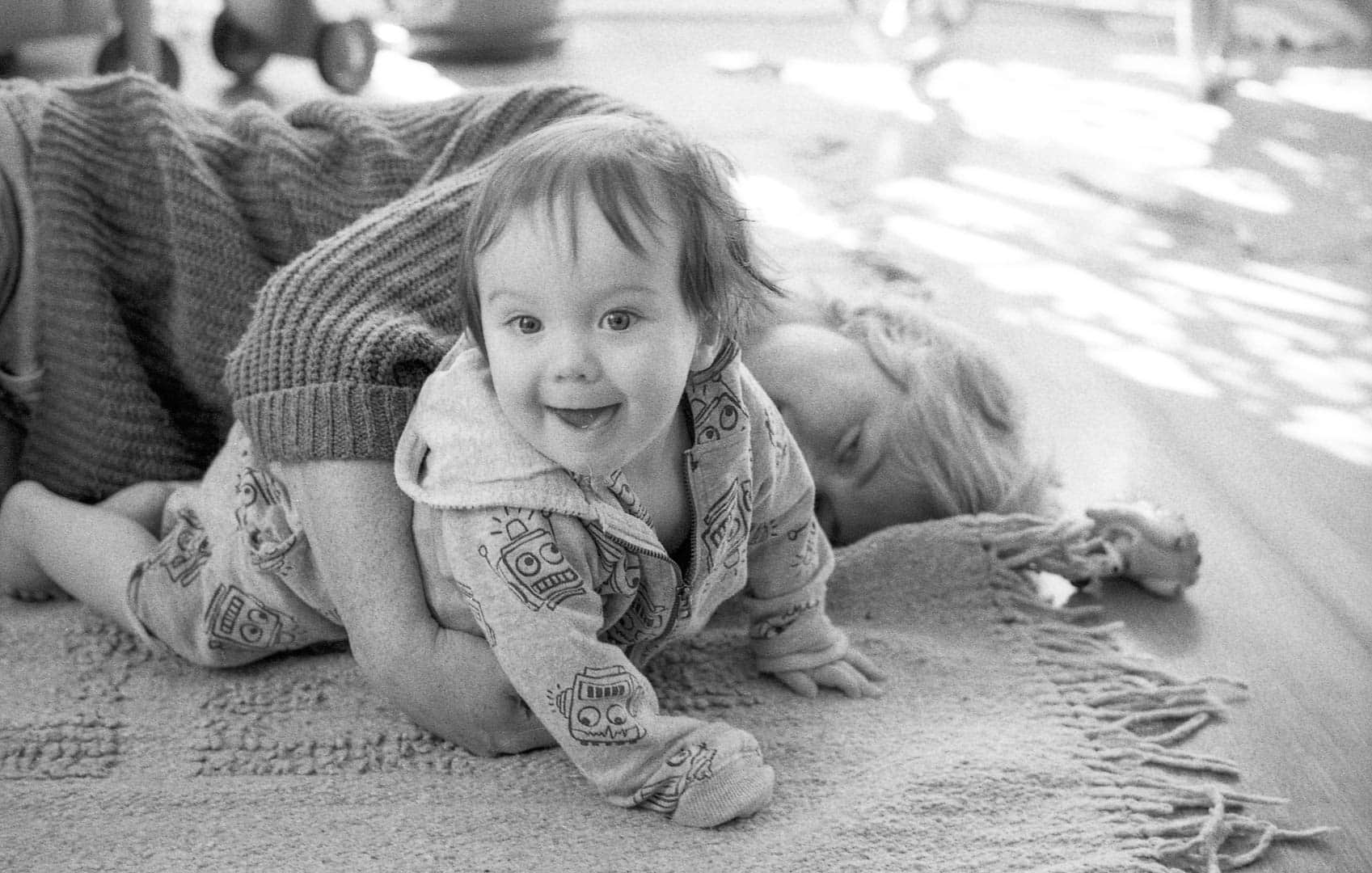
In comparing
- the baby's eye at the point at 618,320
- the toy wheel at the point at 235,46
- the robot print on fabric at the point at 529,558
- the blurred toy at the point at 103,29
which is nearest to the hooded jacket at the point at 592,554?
the robot print on fabric at the point at 529,558

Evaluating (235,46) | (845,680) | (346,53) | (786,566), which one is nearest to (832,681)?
(845,680)

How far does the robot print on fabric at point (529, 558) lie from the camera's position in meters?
0.98

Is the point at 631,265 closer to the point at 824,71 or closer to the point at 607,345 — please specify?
the point at 607,345

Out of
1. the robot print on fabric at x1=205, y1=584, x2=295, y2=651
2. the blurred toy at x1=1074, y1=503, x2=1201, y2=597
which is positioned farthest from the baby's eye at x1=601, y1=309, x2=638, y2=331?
Result: the blurred toy at x1=1074, y1=503, x2=1201, y2=597

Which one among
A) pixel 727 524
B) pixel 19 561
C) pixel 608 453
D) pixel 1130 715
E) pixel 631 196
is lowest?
pixel 1130 715

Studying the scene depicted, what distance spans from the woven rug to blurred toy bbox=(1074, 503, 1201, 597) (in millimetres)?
110

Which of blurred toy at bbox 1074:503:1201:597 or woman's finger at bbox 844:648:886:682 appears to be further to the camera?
blurred toy at bbox 1074:503:1201:597

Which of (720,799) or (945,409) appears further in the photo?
(945,409)

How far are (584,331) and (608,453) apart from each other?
84 millimetres

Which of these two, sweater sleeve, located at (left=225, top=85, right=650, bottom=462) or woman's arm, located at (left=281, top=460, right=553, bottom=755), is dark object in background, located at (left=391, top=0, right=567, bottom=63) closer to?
sweater sleeve, located at (left=225, top=85, right=650, bottom=462)

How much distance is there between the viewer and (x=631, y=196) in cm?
90

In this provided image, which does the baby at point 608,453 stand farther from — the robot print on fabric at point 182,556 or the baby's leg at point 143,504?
the baby's leg at point 143,504

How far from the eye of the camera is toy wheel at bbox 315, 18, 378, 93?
2.95 m

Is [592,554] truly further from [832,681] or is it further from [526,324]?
[832,681]
